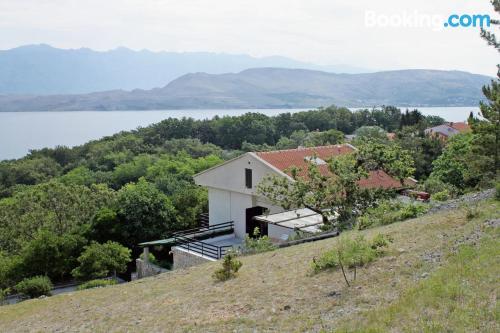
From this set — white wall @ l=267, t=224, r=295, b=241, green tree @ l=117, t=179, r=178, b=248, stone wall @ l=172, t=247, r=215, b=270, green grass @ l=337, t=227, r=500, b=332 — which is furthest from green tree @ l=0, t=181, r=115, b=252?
green grass @ l=337, t=227, r=500, b=332

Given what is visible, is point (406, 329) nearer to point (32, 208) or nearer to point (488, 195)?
point (488, 195)

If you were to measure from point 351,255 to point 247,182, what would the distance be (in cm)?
1846

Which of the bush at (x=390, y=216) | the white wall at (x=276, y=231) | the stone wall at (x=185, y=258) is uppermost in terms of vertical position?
the bush at (x=390, y=216)

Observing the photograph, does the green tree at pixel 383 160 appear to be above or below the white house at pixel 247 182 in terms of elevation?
above

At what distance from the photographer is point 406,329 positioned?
6852mm

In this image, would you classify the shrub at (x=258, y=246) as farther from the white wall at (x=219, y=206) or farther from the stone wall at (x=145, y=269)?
the white wall at (x=219, y=206)

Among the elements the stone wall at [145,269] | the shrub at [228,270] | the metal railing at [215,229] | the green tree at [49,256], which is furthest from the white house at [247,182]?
the shrub at [228,270]

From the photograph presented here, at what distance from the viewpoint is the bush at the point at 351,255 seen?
10.4m

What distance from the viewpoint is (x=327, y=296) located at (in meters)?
9.24

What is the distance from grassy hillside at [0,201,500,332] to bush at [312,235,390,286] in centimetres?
21

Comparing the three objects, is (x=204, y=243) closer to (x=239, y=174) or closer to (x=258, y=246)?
(x=239, y=174)

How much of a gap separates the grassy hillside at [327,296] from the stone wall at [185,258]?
903cm

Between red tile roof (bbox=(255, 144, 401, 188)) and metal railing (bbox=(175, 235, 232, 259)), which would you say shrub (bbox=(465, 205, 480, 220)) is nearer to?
metal railing (bbox=(175, 235, 232, 259))

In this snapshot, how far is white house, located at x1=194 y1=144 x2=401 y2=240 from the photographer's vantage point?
2742 centimetres
